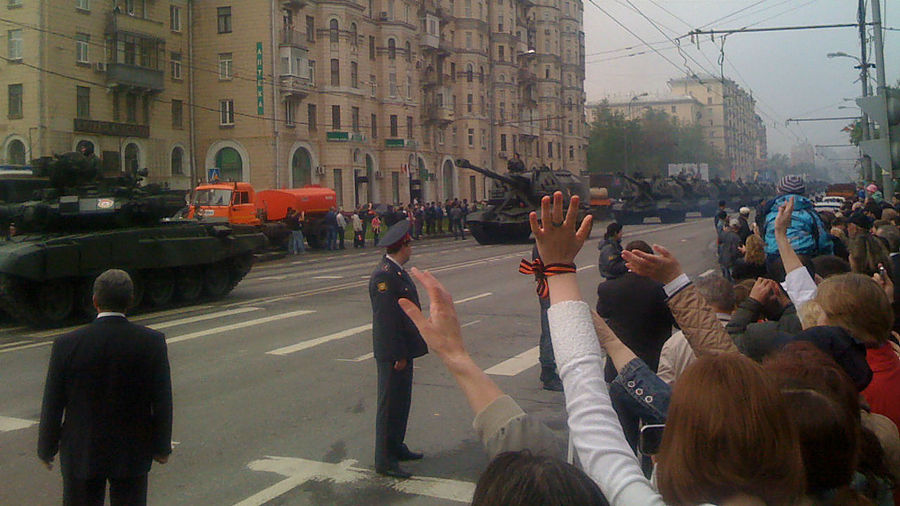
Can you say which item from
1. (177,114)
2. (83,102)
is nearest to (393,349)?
(83,102)

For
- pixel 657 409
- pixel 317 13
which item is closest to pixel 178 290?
pixel 657 409

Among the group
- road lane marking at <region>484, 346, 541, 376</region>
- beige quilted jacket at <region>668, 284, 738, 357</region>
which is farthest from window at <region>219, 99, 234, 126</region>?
beige quilted jacket at <region>668, 284, 738, 357</region>

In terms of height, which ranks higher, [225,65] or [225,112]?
[225,65]

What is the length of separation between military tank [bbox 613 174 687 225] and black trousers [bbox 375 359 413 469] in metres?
39.1

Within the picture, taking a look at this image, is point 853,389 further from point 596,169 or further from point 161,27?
point 596,169

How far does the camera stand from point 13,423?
7750 millimetres

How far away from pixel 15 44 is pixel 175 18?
10102mm

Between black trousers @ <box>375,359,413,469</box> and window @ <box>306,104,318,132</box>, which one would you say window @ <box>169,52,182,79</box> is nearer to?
window @ <box>306,104,318,132</box>

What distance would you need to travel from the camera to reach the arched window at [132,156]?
136 feet

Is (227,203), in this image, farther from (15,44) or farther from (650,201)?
(650,201)

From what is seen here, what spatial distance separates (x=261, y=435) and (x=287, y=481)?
129 centimetres

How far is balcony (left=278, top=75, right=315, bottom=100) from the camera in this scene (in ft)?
150

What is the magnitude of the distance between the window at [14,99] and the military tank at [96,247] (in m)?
22.8

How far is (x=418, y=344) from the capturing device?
6551 millimetres
